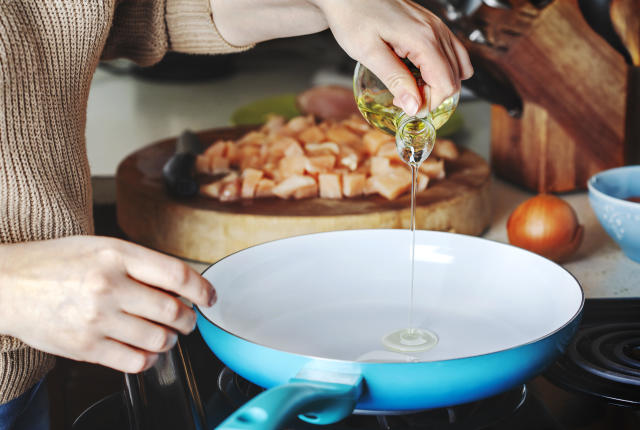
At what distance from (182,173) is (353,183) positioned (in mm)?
280

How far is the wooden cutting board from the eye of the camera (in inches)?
40.3

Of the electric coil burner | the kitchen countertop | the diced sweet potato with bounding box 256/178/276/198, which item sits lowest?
the kitchen countertop

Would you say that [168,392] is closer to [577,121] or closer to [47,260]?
[47,260]

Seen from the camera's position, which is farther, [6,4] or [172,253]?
[172,253]

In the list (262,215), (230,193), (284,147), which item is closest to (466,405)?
(262,215)

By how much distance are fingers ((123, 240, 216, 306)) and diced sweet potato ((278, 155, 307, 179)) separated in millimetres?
669

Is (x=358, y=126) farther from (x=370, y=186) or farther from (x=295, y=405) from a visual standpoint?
(x=295, y=405)

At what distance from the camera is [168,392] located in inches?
23.2

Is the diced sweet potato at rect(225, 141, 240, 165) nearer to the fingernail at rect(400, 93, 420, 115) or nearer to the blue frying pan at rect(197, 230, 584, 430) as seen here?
the blue frying pan at rect(197, 230, 584, 430)

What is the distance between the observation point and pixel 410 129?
69cm

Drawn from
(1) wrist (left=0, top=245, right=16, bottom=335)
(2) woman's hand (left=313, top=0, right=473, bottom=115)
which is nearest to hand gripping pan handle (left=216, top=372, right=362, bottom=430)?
(1) wrist (left=0, top=245, right=16, bottom=335)

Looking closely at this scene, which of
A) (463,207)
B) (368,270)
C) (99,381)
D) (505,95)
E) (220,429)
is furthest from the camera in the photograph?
(505,95)

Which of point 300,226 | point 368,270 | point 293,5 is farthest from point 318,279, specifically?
point 293,5

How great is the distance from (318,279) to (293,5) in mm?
335
